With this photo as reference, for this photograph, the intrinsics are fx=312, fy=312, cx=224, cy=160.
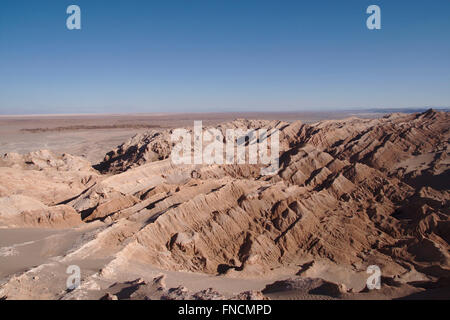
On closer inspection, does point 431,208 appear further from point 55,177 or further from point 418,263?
point 55,177

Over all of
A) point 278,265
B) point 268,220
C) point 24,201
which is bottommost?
point 278,265

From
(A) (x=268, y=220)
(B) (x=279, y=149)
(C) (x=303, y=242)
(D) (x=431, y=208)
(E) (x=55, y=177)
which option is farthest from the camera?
(B) (x=279, y=149)

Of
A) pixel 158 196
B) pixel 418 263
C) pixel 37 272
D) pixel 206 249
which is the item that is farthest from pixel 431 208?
pixel 37 272

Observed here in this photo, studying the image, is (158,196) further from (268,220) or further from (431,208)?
(431,208)

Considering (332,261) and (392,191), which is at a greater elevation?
(392,191)

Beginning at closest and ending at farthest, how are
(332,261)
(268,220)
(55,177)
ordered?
(332,261) → (268,220) → (55,177)

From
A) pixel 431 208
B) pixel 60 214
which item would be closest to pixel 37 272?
pixel 60 214

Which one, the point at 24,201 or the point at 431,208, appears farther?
the point at 431,208
